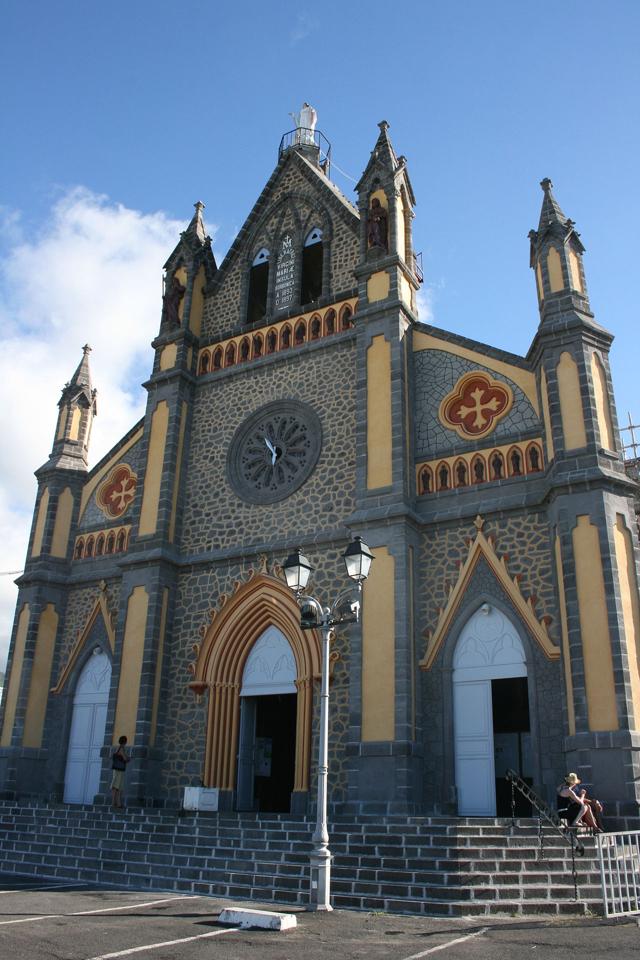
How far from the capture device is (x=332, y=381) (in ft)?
68.9

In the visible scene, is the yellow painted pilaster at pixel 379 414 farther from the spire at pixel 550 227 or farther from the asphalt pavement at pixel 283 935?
the asphalt pavement at pixel 283 935

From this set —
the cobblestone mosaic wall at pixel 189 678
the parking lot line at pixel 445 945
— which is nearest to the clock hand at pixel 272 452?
the cobblestone mosaic wall at pixel 189 678

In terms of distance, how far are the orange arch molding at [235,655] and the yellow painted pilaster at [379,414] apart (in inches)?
140

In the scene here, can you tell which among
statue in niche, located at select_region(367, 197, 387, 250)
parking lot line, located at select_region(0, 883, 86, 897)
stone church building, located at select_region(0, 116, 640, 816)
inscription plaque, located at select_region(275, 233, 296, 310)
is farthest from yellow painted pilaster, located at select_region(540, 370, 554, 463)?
parking lot line, located at select_region(0, 883, 86, 897)

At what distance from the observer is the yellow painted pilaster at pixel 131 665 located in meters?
19.5

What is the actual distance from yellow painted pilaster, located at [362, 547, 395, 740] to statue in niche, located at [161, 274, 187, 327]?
1086 centimetres

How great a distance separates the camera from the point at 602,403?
54.7 feet

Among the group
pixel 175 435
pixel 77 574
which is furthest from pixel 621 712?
pixel 77 574

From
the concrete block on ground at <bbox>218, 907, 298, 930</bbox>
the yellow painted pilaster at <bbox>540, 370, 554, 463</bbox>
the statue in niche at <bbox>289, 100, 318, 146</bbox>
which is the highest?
the statue in niche at <bbox>289, 100, 318, 146</bbox>

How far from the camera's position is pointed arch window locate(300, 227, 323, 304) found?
928 inches

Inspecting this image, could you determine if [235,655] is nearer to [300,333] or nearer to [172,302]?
[300,333]

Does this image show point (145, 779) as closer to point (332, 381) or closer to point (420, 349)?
point (332, 381)

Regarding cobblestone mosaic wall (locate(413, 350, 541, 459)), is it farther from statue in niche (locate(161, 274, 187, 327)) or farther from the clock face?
statue in niche (locate(161, 274, 187, 327))

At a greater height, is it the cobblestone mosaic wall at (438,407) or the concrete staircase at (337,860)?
the cobblestone mosaic wall at (438,407)
